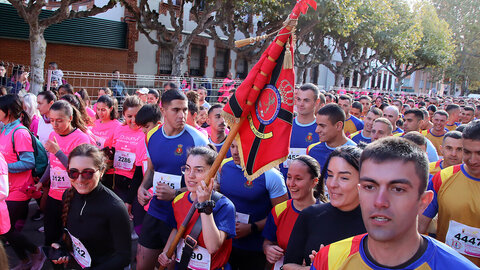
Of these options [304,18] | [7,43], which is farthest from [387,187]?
[304,18]

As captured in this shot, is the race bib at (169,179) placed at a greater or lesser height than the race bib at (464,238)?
greater

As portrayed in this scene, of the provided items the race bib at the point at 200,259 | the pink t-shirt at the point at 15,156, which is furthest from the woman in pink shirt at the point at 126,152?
the race bib at the point at 200,259

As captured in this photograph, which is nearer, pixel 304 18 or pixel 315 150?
pixel 315 150

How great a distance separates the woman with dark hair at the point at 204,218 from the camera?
2.93 m

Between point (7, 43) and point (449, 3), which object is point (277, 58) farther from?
point (449, 3)

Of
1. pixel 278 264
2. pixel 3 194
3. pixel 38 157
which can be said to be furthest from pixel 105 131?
pixel 278 264

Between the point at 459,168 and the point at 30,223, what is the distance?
584cm

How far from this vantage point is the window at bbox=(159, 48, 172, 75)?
830 inches

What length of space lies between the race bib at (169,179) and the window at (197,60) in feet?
63.2

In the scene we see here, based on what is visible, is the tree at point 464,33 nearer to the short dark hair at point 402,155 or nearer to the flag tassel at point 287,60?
the flag tassel at point 287,60

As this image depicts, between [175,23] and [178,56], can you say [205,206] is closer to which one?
[178,56]

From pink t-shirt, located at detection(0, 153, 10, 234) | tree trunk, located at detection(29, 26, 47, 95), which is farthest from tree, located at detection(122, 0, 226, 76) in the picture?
pink t-shirt, located at detection(0, 153, 10, 234)

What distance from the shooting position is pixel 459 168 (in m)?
3.41

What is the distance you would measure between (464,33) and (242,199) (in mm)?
54472
